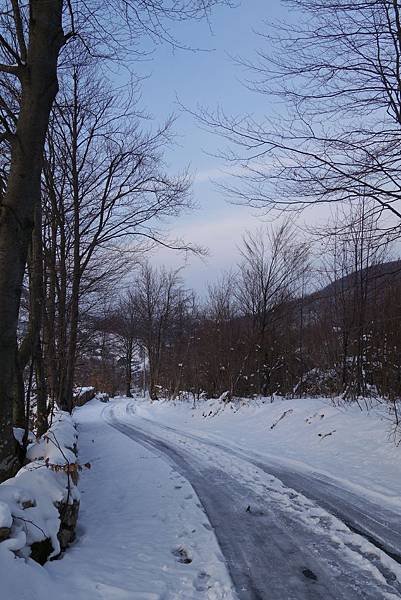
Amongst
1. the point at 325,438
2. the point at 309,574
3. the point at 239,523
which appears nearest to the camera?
the point at 309,574

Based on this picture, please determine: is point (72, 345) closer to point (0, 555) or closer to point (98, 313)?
point (98, 313)

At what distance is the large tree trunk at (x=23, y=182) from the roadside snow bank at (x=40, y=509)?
0.48 metres

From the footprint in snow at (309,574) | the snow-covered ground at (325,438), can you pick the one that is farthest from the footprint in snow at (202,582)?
the snow-covered ground at (325,438)

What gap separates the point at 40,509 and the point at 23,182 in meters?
3.10

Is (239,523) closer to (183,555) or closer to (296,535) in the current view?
(296,535)

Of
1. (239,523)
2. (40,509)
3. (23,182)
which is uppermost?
(23,182)

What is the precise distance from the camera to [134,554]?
4473 millimetres

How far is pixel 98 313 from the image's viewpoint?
63.4 feet

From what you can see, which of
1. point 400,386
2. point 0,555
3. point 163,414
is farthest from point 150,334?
point 0,555

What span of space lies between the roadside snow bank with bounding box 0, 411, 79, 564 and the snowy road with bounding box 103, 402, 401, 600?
1.50m

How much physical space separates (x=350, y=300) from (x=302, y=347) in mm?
5312

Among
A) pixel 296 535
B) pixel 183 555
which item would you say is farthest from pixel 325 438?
pixel 183 555

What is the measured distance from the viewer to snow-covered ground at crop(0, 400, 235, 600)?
350 cm

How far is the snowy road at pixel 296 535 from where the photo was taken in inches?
149
